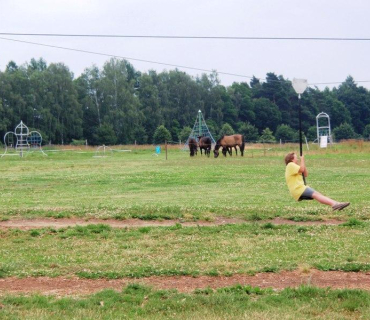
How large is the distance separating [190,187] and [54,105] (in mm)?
69220

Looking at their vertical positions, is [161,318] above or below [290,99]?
below

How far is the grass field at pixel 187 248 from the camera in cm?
752

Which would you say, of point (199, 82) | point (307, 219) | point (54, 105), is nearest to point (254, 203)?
point (307, 219)

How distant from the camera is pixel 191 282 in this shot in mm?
9008

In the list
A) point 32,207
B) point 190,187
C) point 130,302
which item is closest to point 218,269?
point 130,302

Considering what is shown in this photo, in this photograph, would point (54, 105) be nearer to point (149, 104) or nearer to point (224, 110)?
point (149, 104)

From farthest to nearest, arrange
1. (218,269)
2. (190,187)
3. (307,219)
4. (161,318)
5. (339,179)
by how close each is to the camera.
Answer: (339,179), (190,187), (307,219), (218,269), (161,318)

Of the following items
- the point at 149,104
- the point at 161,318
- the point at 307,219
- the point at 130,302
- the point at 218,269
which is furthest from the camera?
the point at 149,104

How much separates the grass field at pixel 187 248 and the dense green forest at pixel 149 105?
67.6 metres

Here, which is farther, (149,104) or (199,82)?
(199,82)

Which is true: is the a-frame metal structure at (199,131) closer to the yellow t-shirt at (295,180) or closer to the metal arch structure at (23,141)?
the metal arch structure at (23,141)

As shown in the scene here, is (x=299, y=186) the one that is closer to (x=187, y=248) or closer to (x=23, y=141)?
(x=187, y=248)

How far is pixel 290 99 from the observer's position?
11381 centimetres

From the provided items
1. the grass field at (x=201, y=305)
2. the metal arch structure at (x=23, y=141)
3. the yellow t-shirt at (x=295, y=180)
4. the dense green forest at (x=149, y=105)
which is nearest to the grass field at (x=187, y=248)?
the grass field at (x=201, y=305)
